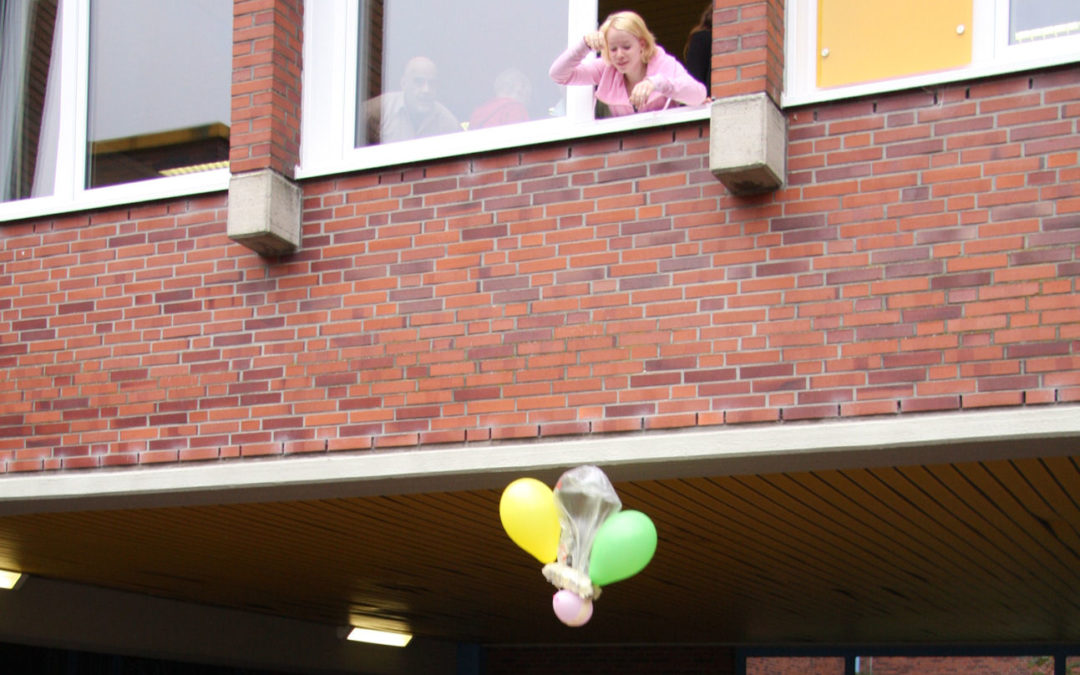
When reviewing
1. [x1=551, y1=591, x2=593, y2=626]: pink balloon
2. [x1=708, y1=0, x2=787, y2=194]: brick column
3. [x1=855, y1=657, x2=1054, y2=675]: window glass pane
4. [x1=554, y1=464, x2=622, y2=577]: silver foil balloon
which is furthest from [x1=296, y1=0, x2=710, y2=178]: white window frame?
[x1=855, y1=657, x2=1054, y2=675]: window glass pane

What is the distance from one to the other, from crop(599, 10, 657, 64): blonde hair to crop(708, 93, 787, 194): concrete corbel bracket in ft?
2.02

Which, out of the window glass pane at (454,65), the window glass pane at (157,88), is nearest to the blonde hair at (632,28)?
the window glass pane at (454,65)

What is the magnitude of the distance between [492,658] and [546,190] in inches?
488

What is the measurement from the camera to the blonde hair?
695cm

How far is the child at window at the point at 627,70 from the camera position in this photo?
22.7 ft

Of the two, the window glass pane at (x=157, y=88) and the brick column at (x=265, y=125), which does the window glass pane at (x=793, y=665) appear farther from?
the brick column at (x=265, y=125)

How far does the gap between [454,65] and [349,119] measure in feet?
2.12

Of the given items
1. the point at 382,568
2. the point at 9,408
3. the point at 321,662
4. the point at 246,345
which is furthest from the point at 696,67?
the point at 321,662

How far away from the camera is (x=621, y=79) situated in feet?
23.2

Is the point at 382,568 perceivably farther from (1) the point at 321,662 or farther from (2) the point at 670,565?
(1) the point at 321,662

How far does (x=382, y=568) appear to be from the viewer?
455 inches

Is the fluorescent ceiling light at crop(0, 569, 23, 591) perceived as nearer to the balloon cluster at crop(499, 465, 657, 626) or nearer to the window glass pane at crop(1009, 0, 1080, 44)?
the balloon cluster at crop(499, 465, 657, 626)

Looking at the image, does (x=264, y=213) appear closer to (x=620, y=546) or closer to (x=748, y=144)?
(x=748, y=144)

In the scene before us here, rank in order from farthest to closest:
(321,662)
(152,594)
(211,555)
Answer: (321,662) < (152,594) < (211,555)
